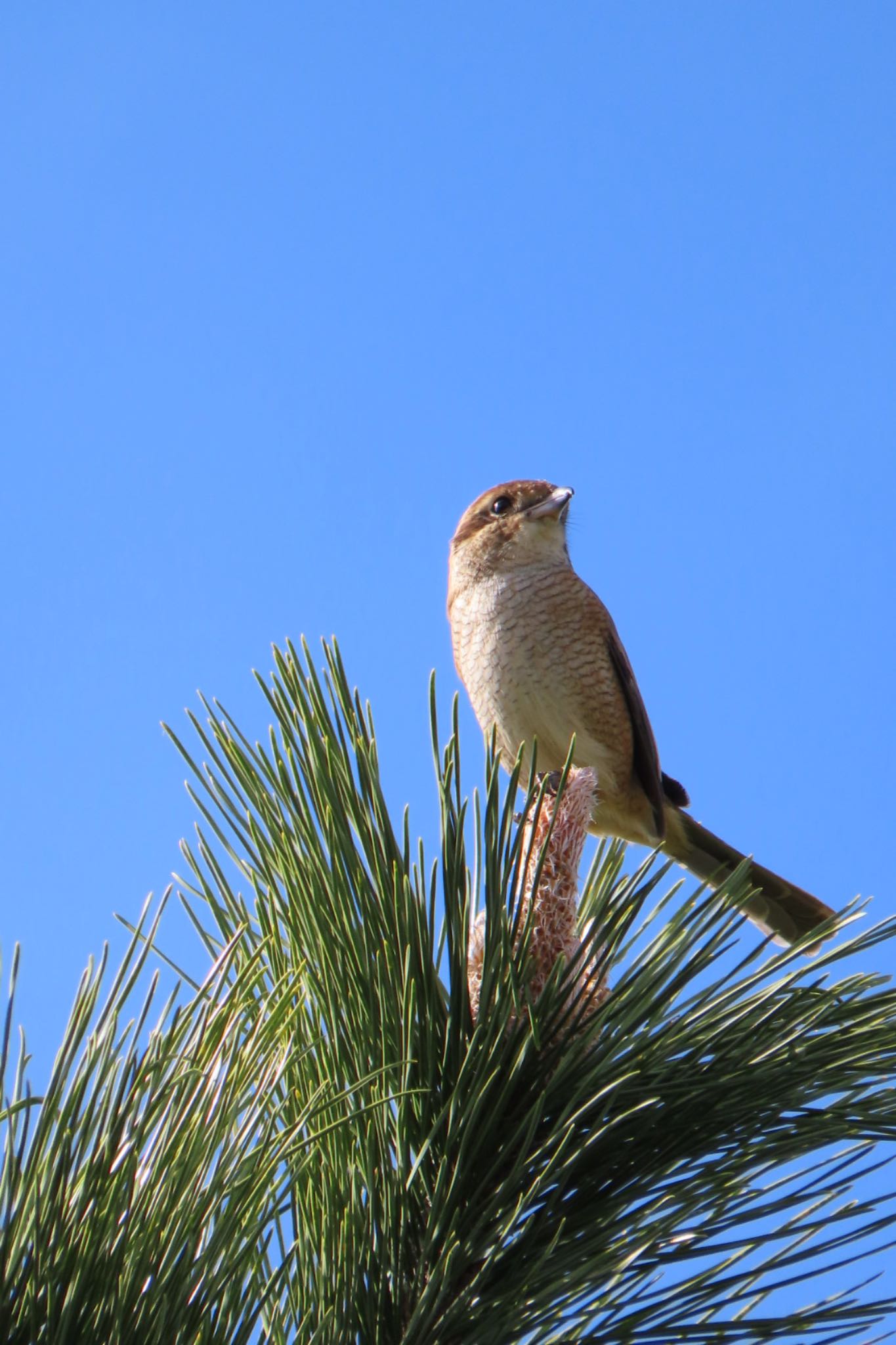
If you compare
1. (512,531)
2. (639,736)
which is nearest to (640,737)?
(639,736)

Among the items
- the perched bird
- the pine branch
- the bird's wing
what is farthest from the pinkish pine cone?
the bird's wing

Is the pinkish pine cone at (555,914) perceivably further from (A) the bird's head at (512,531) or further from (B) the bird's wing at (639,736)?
(A) the bird's head at (512,531)

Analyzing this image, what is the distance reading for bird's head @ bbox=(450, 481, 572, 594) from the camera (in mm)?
4500

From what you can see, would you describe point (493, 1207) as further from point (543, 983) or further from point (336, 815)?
point (336, 815)

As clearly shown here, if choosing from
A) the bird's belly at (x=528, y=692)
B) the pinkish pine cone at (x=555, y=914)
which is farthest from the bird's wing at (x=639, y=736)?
the pinkish pine cone at (x=555, y=914)

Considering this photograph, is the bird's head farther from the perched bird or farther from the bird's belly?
the bird's belly

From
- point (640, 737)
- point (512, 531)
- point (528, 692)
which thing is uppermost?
point (512, 531)

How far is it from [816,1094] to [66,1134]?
2.96 feet

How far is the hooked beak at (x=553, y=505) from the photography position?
4.61 meters

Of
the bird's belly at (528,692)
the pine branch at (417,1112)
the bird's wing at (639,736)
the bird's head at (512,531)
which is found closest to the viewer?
the pine branch at (417,1112)

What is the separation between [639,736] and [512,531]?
→ 81 centimetres

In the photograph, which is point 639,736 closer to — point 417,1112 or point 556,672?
point 556,672

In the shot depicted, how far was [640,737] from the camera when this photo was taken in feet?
14.6

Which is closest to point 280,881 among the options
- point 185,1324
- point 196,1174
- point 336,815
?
point 336,815
